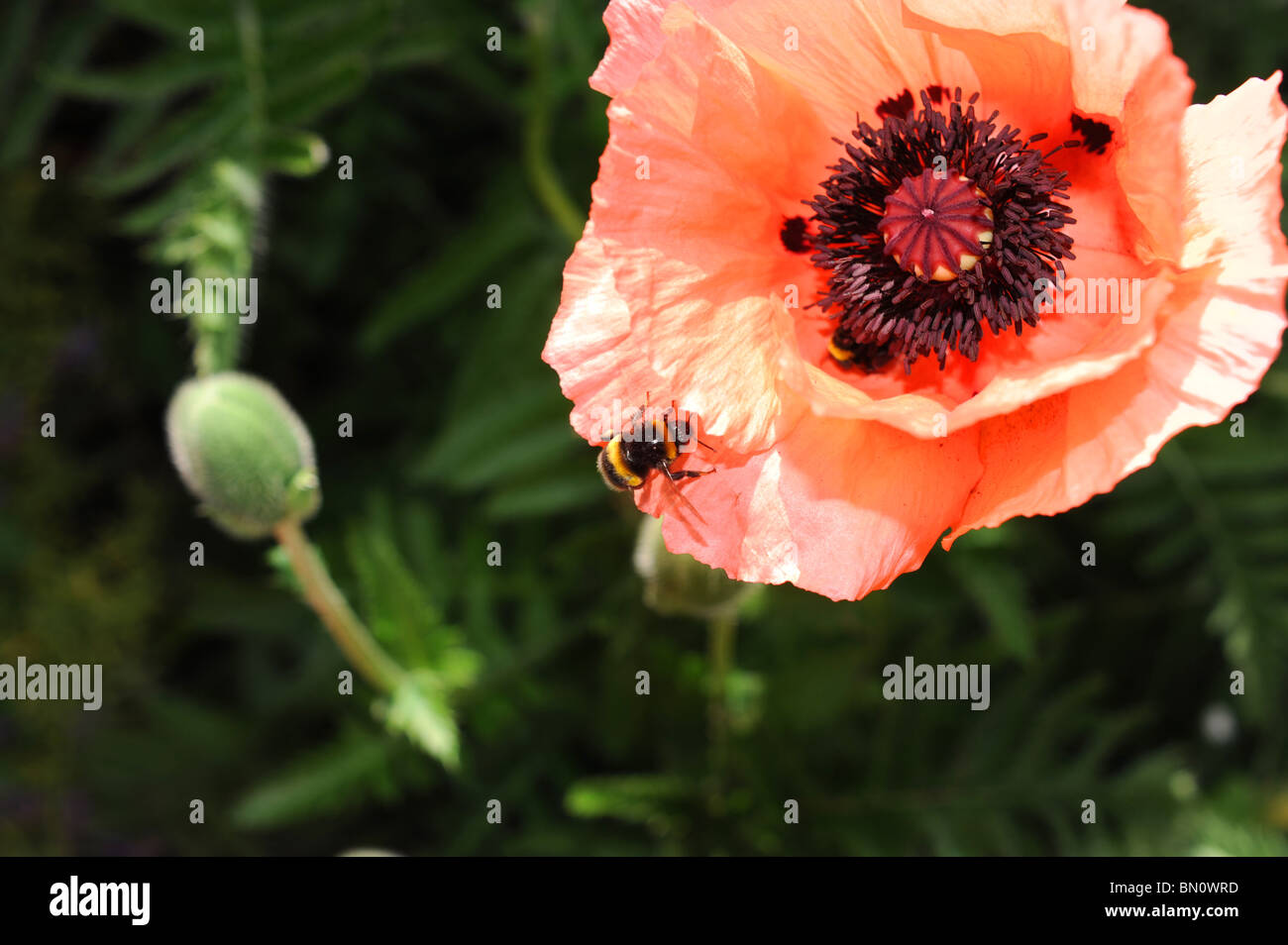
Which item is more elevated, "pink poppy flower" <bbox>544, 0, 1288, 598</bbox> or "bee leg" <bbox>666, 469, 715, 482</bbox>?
"pink poppy flower" <bbox>544, 0, 1288, 598</bbox>

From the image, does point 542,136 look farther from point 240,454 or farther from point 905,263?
point 905,263

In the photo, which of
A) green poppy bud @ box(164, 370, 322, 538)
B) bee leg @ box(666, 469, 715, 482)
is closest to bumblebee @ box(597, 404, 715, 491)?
bee leg @ box(666, 469, 715, 482)

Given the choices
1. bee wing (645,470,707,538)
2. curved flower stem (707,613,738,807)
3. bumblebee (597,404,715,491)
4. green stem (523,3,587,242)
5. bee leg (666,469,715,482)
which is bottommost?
curved flower stem (707,613,738,807)

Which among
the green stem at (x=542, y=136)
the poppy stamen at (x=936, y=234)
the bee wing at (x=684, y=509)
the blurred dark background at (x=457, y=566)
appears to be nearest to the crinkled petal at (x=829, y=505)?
the bee wing at (x=684, y=509)

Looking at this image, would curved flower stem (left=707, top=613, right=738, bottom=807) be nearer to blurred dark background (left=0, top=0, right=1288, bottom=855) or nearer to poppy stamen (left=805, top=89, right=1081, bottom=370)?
blurred dark background (left=0, top=0, right=1288, bottom=855)

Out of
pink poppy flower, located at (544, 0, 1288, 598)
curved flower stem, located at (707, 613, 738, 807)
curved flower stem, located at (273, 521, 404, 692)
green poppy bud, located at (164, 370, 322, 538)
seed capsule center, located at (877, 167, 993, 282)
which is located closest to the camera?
pink poppy flower, located at (544, 0, 1288, 598)

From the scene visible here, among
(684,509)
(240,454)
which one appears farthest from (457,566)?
(684,509)

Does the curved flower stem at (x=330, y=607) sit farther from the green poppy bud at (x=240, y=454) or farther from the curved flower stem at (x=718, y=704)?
the curved flower stem at (x=718, y=704)
